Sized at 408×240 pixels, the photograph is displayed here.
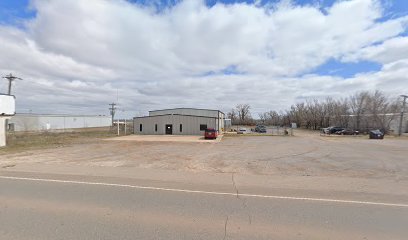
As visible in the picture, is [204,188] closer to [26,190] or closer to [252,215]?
[252,215]

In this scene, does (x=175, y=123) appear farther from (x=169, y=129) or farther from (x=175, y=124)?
(x=169, y=129)

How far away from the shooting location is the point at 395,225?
5.32m

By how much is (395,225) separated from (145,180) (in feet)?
22.4

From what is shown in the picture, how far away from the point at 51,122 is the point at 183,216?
91470 mm

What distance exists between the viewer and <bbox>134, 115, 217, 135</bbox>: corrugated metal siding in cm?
5121

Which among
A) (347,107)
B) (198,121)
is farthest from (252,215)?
(347,107)

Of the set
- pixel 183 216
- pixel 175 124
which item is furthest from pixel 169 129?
pixel 183 216

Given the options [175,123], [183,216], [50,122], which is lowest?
[183,216]

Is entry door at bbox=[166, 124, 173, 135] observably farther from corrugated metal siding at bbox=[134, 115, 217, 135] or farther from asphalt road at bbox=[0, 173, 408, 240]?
asphalt road at bbox=[0, 173, 408, 240]

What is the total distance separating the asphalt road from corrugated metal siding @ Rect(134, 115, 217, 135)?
43.2 metres

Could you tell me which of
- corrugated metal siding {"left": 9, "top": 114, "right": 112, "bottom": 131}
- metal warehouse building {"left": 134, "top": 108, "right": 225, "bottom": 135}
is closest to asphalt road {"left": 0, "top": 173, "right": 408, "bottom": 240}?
metal warehouse building {"left": 134, "top": 108, "right": 225, "bottom": 135}

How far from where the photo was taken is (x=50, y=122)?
8588 cm

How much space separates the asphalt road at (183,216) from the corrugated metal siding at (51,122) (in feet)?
252

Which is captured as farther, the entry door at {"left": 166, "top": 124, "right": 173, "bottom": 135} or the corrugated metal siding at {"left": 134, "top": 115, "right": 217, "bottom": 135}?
the entry door at {"left": 166, "top": 124, "right": 173, "bottom": 135}
